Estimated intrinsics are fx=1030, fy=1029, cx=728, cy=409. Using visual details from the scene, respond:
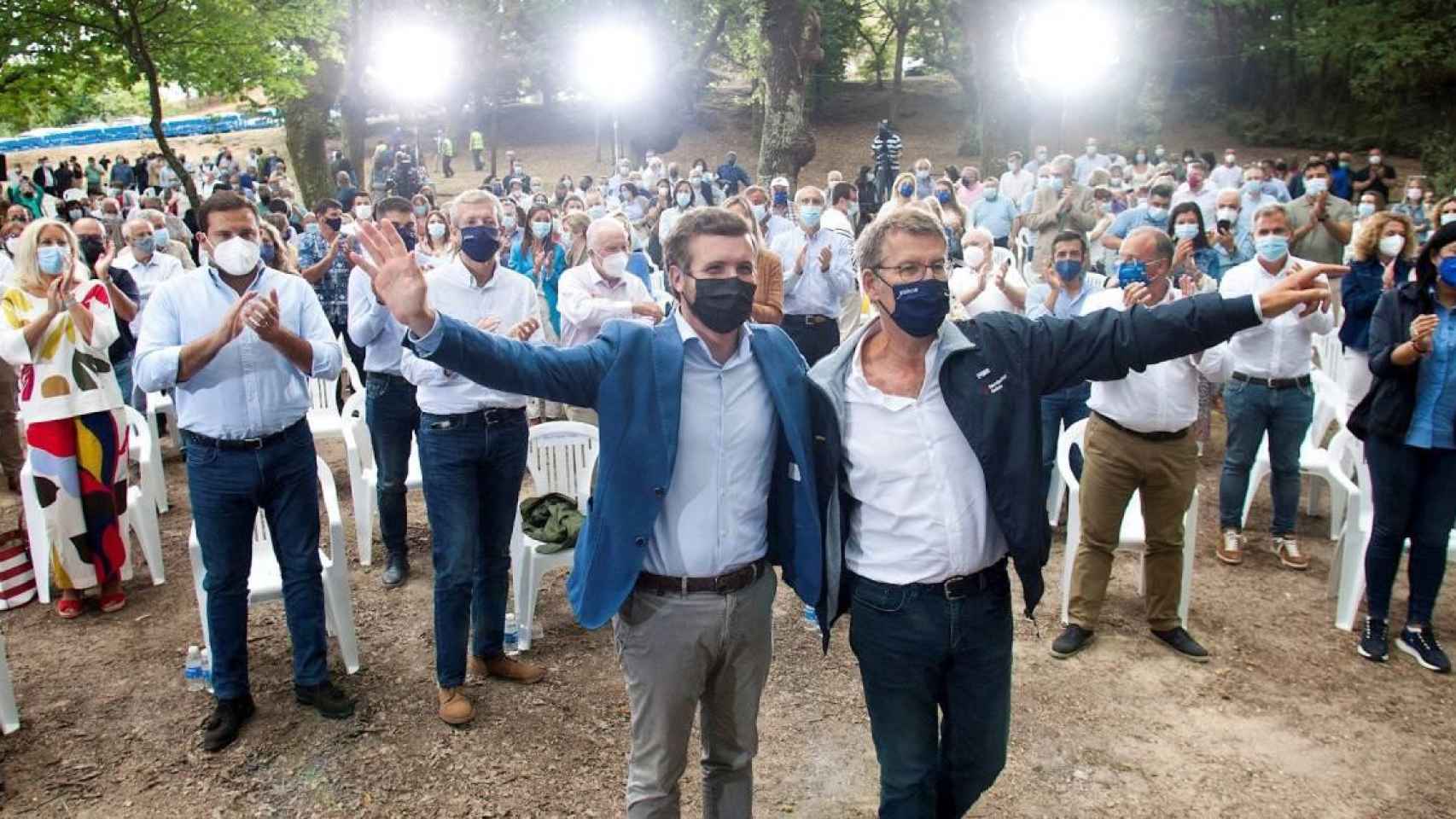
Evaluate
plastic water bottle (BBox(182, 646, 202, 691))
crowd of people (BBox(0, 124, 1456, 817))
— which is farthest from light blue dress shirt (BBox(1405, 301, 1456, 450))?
plastic water bottle (BBox(182, 646, 202, 691))

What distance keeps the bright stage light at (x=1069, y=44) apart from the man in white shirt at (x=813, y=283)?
27.1 meters

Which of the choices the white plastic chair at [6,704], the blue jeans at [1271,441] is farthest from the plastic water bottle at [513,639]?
the blue jeans at [1271,441]

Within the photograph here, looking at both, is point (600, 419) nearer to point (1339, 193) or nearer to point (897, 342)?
point (897, 342)

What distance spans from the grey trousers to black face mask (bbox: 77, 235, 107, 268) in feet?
19.7

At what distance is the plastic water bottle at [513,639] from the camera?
490 centimetres

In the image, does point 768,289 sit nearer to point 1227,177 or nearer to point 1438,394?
point 1438,394

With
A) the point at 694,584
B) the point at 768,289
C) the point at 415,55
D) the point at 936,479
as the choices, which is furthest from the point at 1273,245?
the point at 415,55

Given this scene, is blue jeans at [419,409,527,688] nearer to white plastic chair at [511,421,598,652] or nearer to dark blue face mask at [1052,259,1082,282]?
white plastic chair at [511,421,598,652]

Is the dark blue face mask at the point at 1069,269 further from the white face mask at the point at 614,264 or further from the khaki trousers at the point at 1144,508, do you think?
the white face mask at the point at 614,264

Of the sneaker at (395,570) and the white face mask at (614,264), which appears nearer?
the white face mask at (614,264)

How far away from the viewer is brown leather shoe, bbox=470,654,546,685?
15.1 ft

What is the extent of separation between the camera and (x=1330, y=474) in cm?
575

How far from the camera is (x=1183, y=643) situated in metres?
4.86

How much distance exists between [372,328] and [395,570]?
166 centimetres
